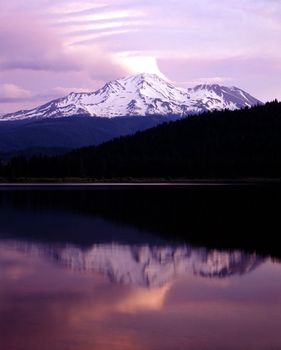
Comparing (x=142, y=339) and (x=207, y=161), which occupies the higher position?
(x=207, y=161)

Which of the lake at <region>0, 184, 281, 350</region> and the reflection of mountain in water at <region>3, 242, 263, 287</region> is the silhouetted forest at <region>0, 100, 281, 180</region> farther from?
the reflection of mountain in water at <region>3, 242, 263, 287</region>

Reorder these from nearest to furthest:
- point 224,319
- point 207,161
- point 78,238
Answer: point 224,319 → point 78,238 → point 207,161

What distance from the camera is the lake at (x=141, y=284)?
17.6 m

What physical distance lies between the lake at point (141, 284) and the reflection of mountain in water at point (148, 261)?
0.04 meters

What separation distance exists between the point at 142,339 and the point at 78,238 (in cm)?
2251

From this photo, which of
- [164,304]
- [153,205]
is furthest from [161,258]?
[153,205]

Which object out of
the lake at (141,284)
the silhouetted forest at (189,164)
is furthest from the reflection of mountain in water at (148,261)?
the silhouetted forest at (189,164)

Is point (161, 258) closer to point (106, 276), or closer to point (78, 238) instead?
point (106, 276)

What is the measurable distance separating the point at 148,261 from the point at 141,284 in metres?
5.76

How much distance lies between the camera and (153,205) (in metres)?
64.7

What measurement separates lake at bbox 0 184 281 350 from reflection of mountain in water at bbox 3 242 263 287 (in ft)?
0.15

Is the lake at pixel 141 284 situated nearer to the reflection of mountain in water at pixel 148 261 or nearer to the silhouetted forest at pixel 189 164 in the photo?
the reflection of mountain in water at pixel 148 261

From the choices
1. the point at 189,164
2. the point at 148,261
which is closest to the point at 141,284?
the point at 148,261

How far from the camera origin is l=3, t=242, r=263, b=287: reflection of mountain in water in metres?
26.8
